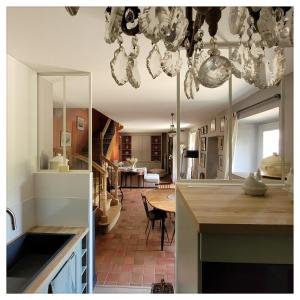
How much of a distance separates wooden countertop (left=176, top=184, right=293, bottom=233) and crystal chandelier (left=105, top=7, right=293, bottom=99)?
0.49 meters

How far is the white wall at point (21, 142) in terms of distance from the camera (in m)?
1.79

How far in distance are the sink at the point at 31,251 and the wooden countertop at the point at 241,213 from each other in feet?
4.51

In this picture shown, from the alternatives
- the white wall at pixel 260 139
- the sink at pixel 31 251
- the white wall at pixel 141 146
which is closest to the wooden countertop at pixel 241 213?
the sink at pixel 31 251

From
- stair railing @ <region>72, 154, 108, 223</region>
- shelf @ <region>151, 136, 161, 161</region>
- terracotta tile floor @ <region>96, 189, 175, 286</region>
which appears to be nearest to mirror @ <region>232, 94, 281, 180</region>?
terracotta tile floor @ <region>96, 189, 175, 286</region>

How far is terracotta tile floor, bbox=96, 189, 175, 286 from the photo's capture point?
2.77 metres

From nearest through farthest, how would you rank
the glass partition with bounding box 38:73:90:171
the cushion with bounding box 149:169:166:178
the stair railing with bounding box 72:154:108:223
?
the glass partition with bounding box 38:73:90:171, the stair railing with bounding box 72:154:108:223, the cushion with bounding box 149:169:166:178

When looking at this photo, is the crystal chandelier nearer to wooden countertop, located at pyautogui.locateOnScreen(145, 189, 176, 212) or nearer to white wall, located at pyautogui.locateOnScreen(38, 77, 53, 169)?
white wall, located at pyautogui.locateOnScreen(38, 77, 53, 169)

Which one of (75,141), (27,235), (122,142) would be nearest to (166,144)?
(122,142)

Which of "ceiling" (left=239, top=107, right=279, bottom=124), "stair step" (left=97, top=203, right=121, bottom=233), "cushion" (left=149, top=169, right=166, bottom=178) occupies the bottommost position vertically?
"stair step" (left=97, top=203, right=121, bottom=233)

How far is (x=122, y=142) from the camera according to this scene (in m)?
11.6

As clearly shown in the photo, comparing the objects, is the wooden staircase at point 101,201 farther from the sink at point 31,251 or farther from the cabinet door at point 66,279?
the cabinet door at point 66,279

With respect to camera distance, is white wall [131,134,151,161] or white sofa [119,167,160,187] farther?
white wall [131,134,151,161]

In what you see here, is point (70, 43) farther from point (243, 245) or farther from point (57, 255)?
point (243, 245)

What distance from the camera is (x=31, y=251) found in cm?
199
